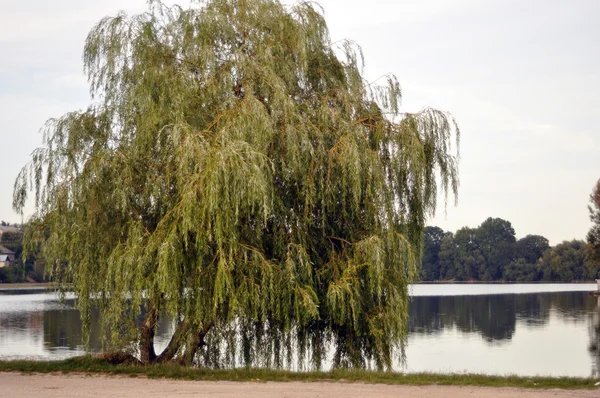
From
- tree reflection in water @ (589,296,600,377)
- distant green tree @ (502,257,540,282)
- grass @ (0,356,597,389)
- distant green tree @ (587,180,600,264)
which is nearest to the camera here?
grass @ (0,356,597,389)

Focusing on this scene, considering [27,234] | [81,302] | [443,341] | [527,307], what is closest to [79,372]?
[81,302]

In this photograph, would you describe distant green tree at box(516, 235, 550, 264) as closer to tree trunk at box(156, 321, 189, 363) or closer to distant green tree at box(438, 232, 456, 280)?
distant green tree at box(438, 232, 456, 280)

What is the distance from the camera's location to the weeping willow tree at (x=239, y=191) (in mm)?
12531

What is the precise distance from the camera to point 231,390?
10430 mm

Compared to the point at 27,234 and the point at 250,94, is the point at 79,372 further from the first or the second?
the point at 250,94

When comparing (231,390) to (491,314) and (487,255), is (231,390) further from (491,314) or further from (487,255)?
(487,255)

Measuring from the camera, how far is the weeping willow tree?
41.1 feet

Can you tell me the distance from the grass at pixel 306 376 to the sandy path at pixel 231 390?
384 millimetres

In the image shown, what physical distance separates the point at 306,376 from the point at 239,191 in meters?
3.28

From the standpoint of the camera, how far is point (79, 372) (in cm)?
1241

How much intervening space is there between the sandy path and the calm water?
14.7 feet

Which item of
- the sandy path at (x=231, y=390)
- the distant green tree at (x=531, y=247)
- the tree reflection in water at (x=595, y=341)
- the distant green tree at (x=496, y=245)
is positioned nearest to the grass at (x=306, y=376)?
the sandy path at (x=231, y=390)

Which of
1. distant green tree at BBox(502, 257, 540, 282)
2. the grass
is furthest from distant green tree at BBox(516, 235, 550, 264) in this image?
the grass

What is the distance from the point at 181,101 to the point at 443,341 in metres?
18.6
